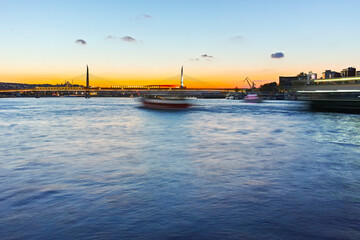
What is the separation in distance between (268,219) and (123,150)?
10.6m

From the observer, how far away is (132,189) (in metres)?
8.34

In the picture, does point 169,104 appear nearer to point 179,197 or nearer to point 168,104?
point 168,104

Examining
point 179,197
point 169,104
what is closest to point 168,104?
point 169,104

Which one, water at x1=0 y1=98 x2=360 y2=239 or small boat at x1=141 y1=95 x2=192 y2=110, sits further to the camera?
small boat at x1=141 y1=95 x2=192 y2=110

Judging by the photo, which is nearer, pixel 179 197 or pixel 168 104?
pixel 179 197

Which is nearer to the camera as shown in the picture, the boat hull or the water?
the water

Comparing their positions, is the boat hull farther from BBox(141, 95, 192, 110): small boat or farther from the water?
the water

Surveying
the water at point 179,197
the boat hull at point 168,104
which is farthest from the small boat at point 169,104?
the water at point 179,197

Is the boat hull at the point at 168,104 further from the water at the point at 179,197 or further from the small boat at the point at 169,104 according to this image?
the water at the point at 179,197

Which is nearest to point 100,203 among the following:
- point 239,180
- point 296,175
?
point 239,180

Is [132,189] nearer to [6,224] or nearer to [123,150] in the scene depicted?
[6,224]

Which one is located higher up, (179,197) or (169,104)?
(169,104)

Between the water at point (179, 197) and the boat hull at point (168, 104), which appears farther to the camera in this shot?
the boat hull at point (168, 104)

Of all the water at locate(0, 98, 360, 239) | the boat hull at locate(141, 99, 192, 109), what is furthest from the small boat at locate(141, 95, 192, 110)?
the water at locate(0, 98, 360, 239)
